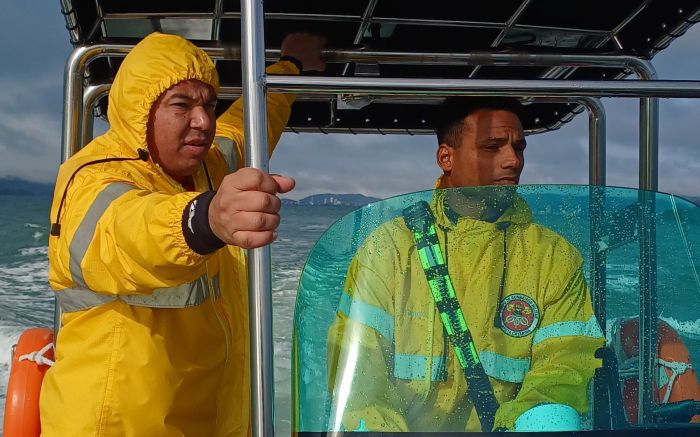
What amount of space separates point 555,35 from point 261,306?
70.0 inches

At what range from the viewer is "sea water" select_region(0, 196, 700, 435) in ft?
4.01

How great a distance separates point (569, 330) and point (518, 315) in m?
0.09

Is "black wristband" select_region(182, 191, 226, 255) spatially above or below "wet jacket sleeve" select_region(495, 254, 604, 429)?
above

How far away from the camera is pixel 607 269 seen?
1209mm

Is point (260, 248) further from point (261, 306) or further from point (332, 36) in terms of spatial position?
point (332, 36)

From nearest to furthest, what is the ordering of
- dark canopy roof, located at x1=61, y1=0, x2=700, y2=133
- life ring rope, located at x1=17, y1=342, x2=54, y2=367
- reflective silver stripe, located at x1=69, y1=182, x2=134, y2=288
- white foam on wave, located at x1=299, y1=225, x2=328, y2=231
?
1. reflective silver stripe, located at x1=69, y1=182, x2=134, y2=288
2. life ring rope, located at x1=17, y1=342, x2=54, y2=367
3. dark canopy roof, located at x1=61, y1=0, x2=700, y2=133
4. white foam on wave, located at x1=299, y1=225, x2=328, y2=231

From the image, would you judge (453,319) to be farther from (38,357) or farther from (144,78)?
(38,357)

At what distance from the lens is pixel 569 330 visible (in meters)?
1.20

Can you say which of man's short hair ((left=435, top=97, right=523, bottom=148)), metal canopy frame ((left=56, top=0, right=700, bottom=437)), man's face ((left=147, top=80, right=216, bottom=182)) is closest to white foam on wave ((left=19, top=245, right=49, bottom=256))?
metal canopy frame ((left=56, top=0, right=700, bottom=437))

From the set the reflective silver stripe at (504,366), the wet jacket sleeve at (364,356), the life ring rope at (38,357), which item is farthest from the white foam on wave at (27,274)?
the reflective silver stripe at (504,366)

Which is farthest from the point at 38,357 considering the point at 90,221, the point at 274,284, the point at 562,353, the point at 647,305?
the point at 274,284

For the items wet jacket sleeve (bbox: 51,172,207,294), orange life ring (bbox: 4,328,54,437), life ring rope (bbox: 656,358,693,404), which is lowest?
orange life ring (bbox: 4,328,54,437)

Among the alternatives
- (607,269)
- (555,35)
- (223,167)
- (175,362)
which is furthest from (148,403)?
(555,35)

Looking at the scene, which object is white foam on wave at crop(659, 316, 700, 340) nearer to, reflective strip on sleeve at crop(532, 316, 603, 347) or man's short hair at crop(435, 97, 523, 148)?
reflective strip on sleeve at crop(532, 316, 603, 347)
